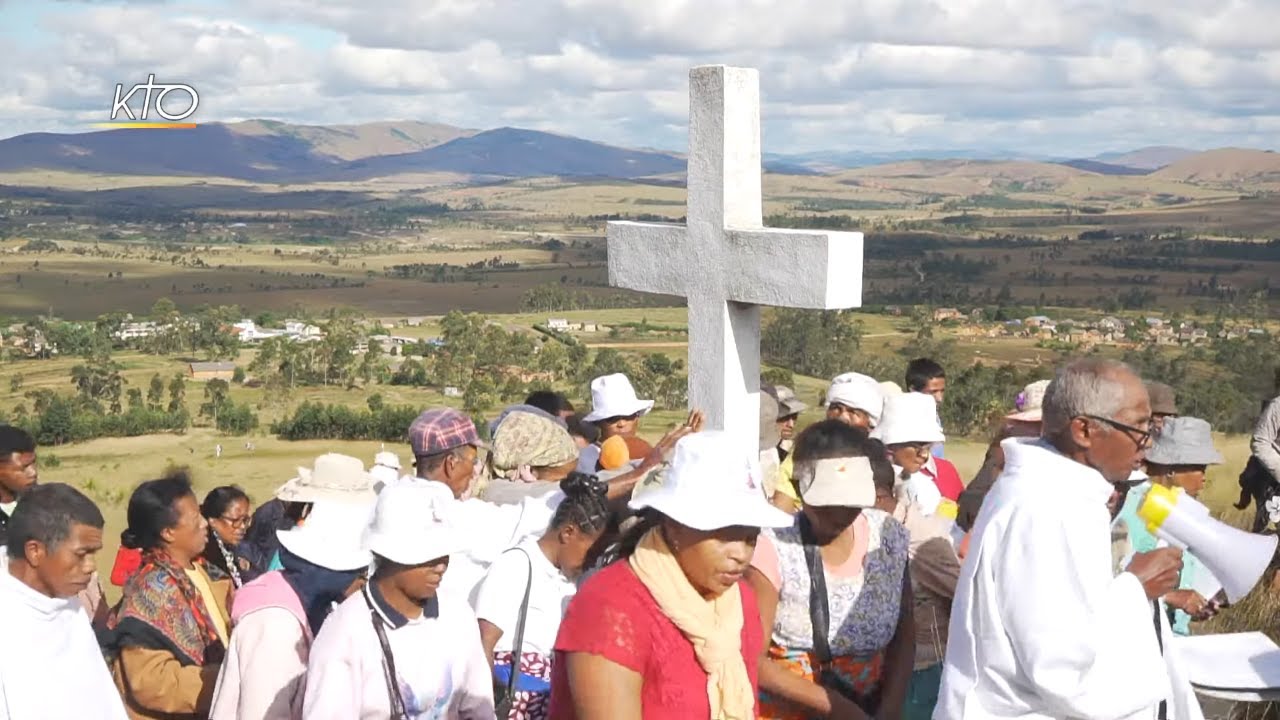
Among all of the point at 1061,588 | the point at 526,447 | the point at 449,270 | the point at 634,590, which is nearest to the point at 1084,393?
the point at 1061,588

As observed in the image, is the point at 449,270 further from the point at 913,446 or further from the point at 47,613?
the point at 47,613

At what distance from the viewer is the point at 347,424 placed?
1020 inches

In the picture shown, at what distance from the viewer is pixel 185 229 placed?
158 m

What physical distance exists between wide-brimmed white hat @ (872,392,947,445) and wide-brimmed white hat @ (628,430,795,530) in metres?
2.21

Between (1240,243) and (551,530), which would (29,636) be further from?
(1240,243)

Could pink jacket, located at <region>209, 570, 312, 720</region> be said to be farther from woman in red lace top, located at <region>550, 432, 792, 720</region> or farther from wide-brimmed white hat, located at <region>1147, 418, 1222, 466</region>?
wide-brimmed white hat, located at <region>1147, 418, 1222, 466</region>

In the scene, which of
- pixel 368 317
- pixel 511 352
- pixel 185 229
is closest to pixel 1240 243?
pixel 368 317

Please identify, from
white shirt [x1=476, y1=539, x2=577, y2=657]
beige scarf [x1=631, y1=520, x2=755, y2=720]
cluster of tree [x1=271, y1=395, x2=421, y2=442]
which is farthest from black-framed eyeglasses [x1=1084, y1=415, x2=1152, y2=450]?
cluster of tree [x1=271, y1=395, x2=421, y2=442]

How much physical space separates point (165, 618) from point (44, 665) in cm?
44

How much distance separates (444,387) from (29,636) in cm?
3570

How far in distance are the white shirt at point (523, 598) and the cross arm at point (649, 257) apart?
5.91 feet

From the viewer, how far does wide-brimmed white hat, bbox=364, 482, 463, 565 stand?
3307 mm

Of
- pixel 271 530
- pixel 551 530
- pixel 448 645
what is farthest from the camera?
pixel 271 530

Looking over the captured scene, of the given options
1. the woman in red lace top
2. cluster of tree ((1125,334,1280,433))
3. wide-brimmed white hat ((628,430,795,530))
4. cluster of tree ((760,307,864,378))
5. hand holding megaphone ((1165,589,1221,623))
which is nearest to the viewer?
the woman in red lace top
